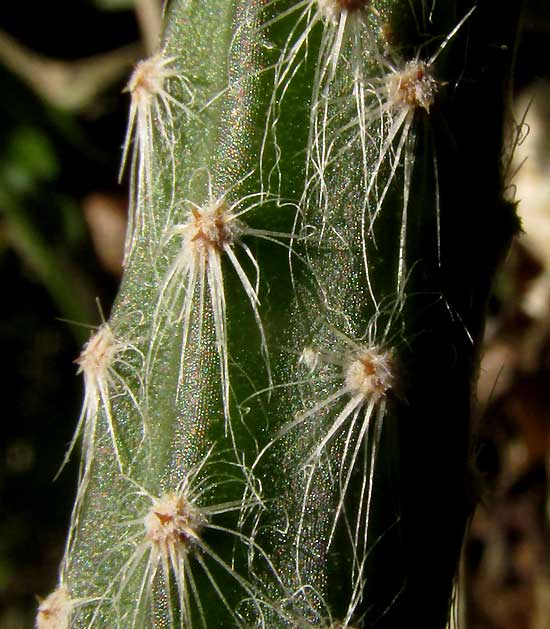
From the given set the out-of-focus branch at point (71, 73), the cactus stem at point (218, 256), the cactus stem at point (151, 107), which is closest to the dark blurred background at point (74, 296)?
the out-of-focus branch at point (71, 73)

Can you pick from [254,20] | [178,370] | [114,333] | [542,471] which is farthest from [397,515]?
[542,471]

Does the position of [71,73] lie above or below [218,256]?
above

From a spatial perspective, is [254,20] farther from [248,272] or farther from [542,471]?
[542,471]

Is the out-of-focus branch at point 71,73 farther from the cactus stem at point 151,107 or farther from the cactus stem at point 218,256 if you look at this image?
the cactus stem at point 218,256

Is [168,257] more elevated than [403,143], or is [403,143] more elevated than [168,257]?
[403,143]

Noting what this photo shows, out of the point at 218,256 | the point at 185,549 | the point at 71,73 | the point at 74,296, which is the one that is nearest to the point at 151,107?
the point at 218,256

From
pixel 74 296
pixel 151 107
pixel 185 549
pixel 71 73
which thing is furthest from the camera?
pixel 71 73

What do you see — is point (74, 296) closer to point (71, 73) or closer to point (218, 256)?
point (71, 73)
